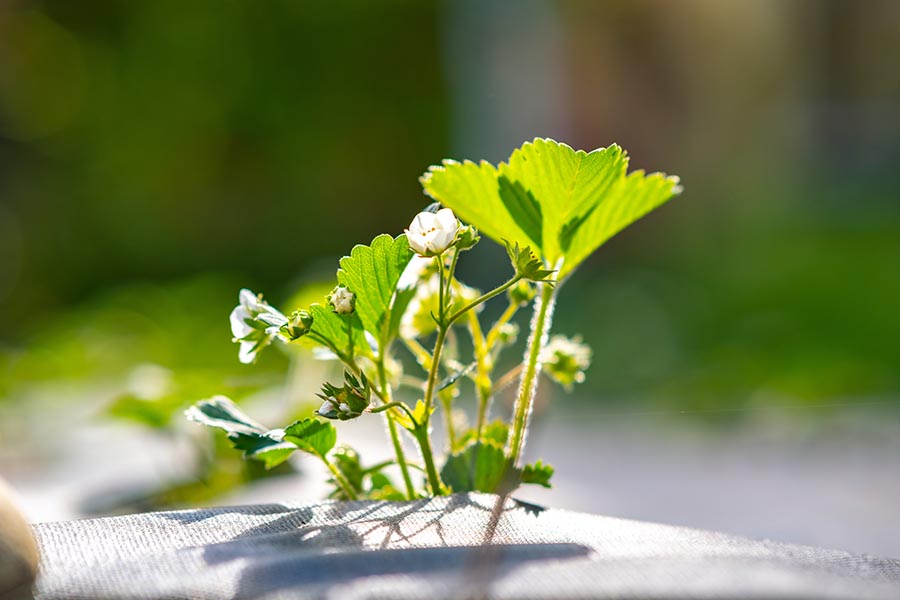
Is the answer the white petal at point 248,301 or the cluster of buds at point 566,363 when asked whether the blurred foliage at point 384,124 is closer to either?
the cluster of buds at point 566,363

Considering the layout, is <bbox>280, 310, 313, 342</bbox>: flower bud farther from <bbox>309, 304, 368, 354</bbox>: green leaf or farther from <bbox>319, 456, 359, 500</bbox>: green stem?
<bbox>319, 456, 359, 500</bbox>: green stem

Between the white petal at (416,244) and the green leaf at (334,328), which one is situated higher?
the white petal at (416,244)

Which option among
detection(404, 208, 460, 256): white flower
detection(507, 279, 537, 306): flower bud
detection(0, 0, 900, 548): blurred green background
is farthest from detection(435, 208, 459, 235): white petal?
detection(0, 0, 900, 548): blurred green background

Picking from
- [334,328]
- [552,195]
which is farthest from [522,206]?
[334,328]

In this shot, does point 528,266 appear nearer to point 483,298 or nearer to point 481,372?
point 483,298

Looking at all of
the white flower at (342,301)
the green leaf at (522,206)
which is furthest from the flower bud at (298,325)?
the green leaf at (522,206)

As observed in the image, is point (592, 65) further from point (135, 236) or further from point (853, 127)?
point (135, 236)

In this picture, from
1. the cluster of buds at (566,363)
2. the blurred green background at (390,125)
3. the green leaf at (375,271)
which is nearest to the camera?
the green leaf at (375,271)
